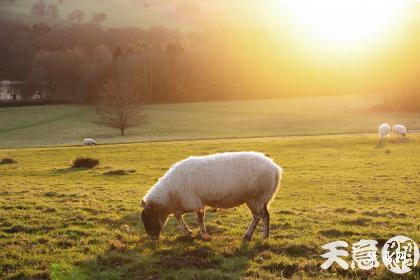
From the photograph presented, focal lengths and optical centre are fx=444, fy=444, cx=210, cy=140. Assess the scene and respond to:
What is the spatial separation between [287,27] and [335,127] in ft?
256

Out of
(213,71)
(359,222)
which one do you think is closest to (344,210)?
(359,222)

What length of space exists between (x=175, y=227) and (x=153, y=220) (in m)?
1.64

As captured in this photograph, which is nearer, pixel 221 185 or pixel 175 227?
pixel 221 185

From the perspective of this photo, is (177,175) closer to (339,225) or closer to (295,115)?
(339,225)

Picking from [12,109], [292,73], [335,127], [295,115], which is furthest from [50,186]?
[292,73]

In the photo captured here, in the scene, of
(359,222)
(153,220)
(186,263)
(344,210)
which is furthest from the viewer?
(344,210)

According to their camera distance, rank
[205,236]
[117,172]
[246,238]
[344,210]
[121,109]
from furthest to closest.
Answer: [121,109] → [117,172] → [344,210] → [205,236] → [246,238]

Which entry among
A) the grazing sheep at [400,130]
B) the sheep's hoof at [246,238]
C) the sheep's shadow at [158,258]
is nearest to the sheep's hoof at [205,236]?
the sheep's shadow at [158,258]

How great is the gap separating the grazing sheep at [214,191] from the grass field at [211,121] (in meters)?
47.1

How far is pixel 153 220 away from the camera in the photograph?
12.5m

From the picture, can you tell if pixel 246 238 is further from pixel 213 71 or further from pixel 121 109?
pixel 213 71

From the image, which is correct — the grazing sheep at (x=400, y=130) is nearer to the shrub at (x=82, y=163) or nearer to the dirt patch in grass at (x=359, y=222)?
the shrub at (x=82, y=163)

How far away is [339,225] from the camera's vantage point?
13914 millimetres

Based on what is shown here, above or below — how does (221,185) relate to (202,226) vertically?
above
